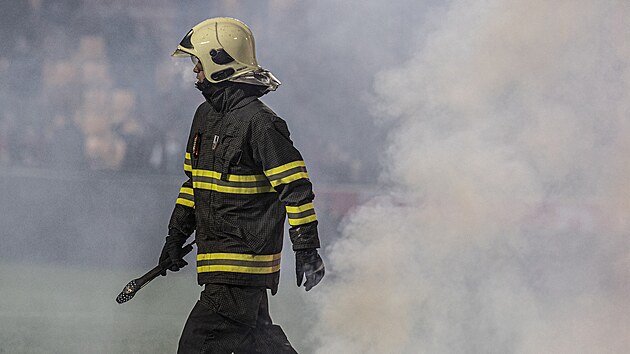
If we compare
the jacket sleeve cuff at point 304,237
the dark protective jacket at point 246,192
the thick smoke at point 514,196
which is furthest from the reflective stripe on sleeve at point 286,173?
the thick smoke at point 514,196

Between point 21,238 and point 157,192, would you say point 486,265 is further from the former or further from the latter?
point 21,238

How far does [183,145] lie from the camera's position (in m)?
5.57

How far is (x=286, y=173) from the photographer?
122 inches

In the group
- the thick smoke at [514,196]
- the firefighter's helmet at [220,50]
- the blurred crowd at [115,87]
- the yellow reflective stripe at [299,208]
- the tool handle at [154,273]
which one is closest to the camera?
the yellow reflective stripe at [299,208]

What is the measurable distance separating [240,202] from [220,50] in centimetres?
52

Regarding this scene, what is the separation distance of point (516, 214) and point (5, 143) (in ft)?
9.63

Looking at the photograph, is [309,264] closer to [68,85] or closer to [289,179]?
[289,179]

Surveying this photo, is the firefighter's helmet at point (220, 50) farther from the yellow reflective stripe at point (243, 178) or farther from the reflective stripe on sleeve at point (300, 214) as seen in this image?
the reflective stripe on sleeve at point (300, 214)

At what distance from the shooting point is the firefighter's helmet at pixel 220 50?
10.5ft

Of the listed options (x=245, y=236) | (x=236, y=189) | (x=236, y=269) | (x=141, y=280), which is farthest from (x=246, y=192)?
(x=141, y=280)

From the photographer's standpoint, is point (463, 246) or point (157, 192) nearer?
point (463, 246)

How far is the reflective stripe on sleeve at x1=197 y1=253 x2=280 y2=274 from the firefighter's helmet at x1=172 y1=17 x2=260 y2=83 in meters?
0.60

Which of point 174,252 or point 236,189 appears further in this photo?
point 174,252

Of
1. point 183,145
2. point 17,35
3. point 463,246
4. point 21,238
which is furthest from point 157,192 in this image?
point 463,246
